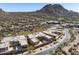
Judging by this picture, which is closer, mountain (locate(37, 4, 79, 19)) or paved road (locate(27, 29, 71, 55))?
paved road (locate(27, 29, 71, 55))

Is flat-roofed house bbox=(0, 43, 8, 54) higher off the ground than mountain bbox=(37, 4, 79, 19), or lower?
lower

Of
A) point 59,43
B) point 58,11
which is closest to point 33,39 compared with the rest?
point 59,43

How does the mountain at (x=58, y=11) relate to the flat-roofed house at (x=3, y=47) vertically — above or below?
above

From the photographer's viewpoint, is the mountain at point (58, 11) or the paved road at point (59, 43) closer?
the paved road at point (59, 43)

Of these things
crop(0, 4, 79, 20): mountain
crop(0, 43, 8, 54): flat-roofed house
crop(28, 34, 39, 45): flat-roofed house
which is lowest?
crop(0, 43, 8, 54): flat-roofed house

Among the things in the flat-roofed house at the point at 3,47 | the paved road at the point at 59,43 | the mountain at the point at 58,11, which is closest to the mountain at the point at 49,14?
the mountain at the point at 58,11

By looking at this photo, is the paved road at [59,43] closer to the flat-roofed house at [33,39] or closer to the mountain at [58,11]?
the flat-roofed house at [33,39]

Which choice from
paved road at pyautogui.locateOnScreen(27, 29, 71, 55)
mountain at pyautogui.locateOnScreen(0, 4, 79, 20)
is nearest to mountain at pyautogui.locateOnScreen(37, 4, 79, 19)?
mountain at pyautogui.locateOnScreen(0, 4, 79, 20)

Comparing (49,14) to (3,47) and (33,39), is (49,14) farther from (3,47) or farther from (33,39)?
(3,47)

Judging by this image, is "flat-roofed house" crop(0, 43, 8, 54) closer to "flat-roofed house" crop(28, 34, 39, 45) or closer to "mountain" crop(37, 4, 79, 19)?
"flat-roofed house" crop(28, 34, 39, 45)

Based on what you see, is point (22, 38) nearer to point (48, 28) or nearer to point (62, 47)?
point (48, 28)

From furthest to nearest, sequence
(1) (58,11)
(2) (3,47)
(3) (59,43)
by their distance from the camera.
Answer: (1) (58,11)
(3) (59,43)
(2) (3,47)
